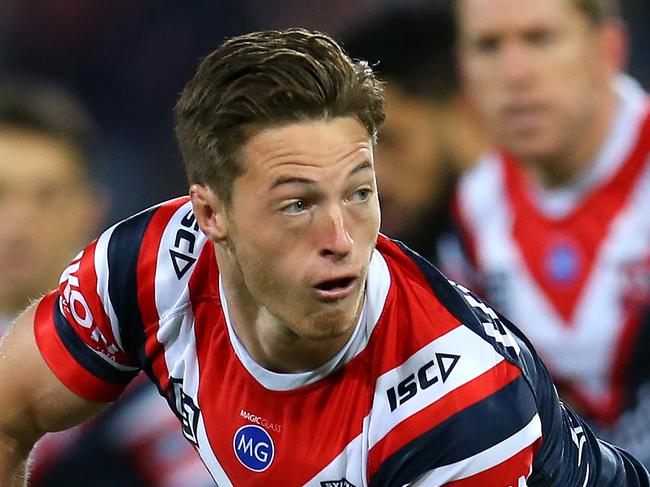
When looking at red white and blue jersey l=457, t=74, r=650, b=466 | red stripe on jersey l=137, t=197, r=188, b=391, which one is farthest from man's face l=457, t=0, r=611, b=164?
red stripe on jersey l=137, t=197, r=188, b=391

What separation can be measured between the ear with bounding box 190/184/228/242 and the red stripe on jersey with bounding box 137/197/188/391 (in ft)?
0.79

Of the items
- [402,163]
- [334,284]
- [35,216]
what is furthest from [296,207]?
[35,216]

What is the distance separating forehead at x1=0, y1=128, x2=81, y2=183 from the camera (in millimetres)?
5762

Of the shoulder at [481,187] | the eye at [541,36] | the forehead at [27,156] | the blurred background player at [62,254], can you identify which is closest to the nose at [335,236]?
the eye at [541,36]

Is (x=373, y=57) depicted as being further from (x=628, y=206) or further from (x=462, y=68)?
(x=628, y=206)

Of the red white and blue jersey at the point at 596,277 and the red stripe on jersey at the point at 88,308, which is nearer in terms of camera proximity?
the red stripe on jersey at the point at 88,308

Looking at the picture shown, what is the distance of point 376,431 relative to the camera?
8.44ft

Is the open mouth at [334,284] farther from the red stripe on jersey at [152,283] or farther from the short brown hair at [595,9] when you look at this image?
the short brown hair at [595,9]

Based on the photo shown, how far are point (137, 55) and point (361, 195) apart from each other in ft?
13.4

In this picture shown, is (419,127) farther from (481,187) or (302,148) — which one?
(302,148)

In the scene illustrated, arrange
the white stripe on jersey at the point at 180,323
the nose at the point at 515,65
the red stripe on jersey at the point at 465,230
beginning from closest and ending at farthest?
1. the white stripe on jersey at the point at 180,323
2. the nose at the point at 515,65
3. the red stripe on jersey at the point at 465,230

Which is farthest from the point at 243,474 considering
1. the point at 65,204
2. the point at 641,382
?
the point at 65,204

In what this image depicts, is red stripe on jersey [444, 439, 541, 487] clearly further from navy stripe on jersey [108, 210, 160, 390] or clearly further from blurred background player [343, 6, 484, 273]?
blurred background player [343, 6, 484, 273]

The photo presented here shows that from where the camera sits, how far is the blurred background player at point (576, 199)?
4.94m
